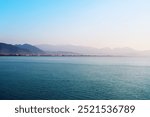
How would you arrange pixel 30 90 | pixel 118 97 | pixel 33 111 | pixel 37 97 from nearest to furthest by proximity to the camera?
pixel 33 111 < pixel 37 97 < pixel 118 97 < pixel 30 90

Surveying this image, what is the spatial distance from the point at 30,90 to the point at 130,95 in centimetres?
1250

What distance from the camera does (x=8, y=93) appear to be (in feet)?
81.4

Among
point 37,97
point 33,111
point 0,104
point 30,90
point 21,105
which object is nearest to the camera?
point 33,111

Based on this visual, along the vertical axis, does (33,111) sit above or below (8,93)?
above

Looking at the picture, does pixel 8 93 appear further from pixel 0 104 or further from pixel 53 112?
pixel 53 112

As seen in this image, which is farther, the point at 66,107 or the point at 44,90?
the point at 44,90

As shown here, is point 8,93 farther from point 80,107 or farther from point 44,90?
point 80,107

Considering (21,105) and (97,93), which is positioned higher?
(21,105)

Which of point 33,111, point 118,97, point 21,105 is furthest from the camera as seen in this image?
point 118,97

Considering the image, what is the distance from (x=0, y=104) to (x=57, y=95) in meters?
10.6

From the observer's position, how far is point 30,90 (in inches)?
1047

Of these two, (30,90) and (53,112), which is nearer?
(53,112)

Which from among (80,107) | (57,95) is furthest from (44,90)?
(80,107)

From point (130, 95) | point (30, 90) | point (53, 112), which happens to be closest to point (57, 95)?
point (30, 90)
